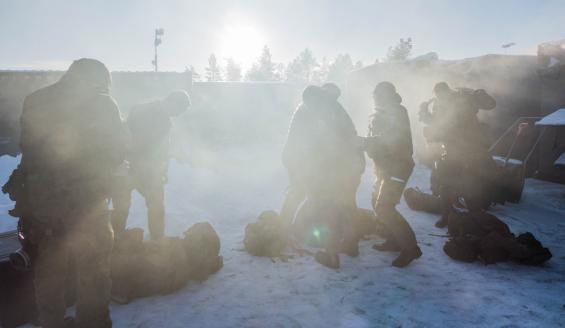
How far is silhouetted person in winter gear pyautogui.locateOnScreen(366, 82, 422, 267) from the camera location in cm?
450

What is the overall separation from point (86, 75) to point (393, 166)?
3.53 meters

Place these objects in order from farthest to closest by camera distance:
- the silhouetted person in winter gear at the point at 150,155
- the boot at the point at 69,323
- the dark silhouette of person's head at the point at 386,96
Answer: the silhouetted person in winter gear at the point at 150,155 < the dark silhouette of person's head at the point at 386,96 < the boot at the point at 69,323

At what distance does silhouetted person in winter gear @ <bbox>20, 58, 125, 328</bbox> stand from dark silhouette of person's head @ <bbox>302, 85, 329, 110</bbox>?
2673 millimetres

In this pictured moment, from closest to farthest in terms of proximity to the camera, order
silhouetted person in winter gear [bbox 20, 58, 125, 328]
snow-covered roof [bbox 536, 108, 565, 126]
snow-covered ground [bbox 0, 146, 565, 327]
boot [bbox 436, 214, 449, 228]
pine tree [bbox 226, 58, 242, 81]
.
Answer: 1. silhouetted person in winter gear [bbox 20, 58, 125, 328]
2. snow-covered ground [bbox 0, 146, 565, 327]
3. boot [bbox 436, 214, 449, 228]
4. snow-covered roof [bbox 536, 108, 565, 126]
5. pine tree [bbox 226, 58, 242, 81]

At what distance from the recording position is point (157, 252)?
13.1 feet

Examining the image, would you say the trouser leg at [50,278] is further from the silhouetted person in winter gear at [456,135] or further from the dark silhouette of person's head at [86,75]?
the silhouetted person in winter gear at [456,135]

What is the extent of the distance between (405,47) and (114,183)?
62.4m

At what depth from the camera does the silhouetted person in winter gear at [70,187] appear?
2.73m

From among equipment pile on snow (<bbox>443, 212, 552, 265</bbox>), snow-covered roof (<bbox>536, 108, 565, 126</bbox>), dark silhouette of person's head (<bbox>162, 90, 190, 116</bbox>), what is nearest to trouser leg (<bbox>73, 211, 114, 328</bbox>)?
dark silhouette of person's head (<bbox>162, 90, 190, 116</bbox>)

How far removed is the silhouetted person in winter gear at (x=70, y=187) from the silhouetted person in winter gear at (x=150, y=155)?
1947mm

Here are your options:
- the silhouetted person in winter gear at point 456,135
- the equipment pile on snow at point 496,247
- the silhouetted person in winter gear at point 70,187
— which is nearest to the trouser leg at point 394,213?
the equipment pile on snow at point 496,247

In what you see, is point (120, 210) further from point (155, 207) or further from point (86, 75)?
point (86, 75)

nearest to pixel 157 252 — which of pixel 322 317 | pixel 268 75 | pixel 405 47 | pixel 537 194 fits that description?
pixel 322 317

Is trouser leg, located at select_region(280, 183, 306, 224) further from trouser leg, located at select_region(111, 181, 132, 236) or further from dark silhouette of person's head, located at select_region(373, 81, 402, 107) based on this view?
trouser leg, located at select_region(111, 181, 132, 236)
